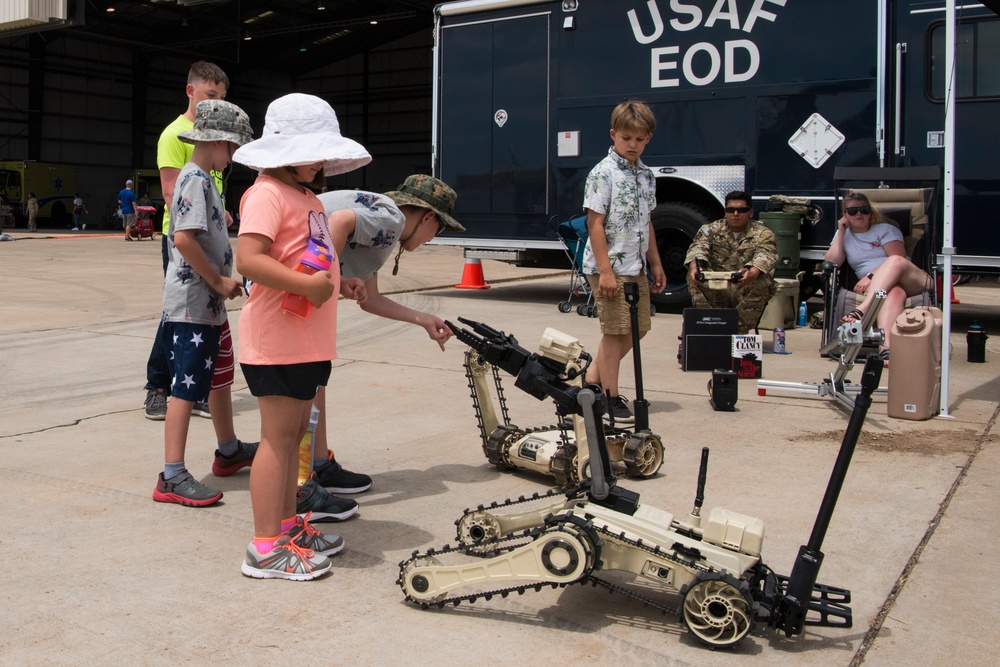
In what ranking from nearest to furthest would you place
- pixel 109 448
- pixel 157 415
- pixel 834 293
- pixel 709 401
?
pixel 109 448 < pixel 157 415 < pixel 709 401 < pixel 834 293

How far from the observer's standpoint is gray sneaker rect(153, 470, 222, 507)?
3.88 m

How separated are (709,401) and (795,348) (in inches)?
98.4

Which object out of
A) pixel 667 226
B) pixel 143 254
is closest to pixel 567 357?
pixel 667 226

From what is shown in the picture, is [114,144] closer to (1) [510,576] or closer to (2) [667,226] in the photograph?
(2) [667,226]

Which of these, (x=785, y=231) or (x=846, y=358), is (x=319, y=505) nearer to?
(x=846, y=358)

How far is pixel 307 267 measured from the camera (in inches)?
117

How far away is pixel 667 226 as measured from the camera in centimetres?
1005

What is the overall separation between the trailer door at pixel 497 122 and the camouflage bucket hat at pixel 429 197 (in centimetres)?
704

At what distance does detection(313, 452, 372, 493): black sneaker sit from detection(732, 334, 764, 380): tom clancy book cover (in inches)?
132

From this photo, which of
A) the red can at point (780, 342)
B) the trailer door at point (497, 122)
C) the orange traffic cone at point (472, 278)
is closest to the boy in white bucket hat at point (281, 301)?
the red can at point (780, 342)

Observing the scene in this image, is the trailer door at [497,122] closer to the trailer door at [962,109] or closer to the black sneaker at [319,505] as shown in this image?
the trailer door at [962,109]

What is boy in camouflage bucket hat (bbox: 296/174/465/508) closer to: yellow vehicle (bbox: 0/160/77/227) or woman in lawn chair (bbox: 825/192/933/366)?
woman in lawn chair (bbox: 825/192/933/366)

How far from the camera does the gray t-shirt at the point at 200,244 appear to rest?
12.9ft

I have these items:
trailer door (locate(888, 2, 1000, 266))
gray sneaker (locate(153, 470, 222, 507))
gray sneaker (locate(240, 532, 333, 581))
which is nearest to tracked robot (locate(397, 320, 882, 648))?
gray sneaker (locate(240, 532, 333, 581))
